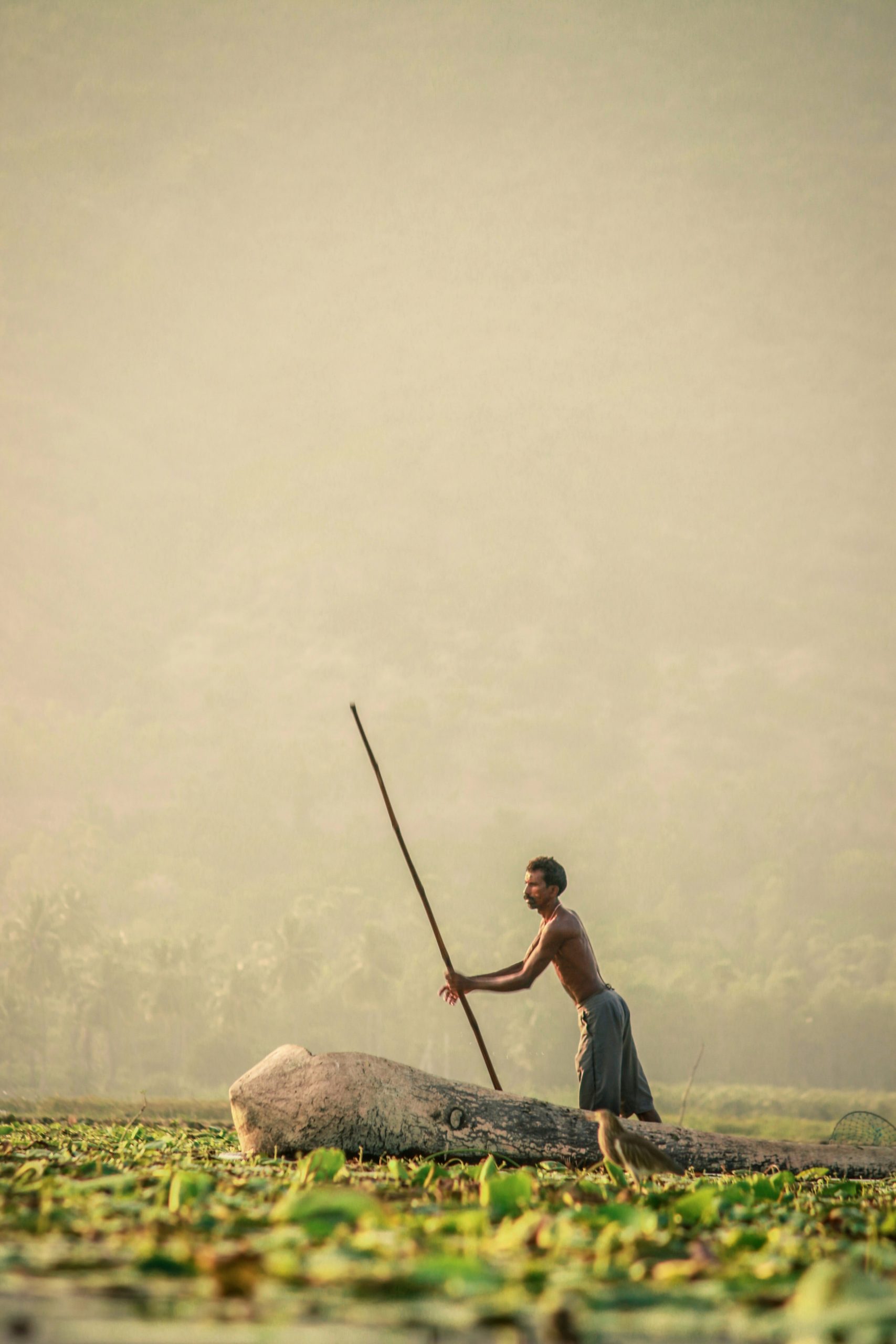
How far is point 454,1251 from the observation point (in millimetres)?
2137

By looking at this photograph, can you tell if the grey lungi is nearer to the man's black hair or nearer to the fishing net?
the man's black hair

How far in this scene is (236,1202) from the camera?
3047 millimetres

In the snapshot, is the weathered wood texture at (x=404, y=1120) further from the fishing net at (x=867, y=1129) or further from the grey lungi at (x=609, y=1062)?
the fishing net at (x=867, y=1129)

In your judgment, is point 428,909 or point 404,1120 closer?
point 404,1120

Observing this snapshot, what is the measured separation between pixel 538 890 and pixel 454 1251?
5.57 metres

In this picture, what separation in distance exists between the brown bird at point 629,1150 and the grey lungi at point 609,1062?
7.82 feet

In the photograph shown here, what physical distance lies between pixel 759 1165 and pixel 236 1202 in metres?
4.57

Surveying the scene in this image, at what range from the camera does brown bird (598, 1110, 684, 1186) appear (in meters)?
4.86

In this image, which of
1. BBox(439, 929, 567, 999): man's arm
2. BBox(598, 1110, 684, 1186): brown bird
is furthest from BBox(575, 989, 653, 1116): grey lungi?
BBox(598, 1110, 684, 1186): brown bird

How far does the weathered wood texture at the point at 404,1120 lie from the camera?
19.2 feet

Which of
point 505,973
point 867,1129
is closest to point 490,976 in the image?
point 505,973

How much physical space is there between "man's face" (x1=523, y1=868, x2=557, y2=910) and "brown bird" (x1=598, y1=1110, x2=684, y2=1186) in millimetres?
2614

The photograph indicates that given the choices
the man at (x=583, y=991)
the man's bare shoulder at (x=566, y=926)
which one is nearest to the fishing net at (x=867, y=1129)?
the man at (x=583, y=991)

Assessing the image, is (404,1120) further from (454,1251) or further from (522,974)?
(454,1251)
